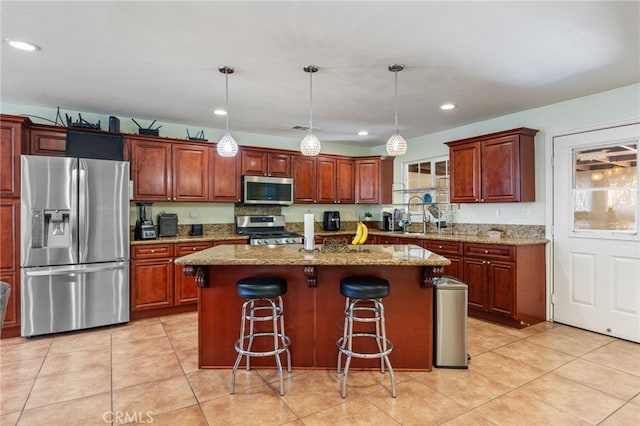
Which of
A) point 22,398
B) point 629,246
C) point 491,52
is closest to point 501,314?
point 629,246

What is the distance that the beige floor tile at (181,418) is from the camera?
6.81 ft

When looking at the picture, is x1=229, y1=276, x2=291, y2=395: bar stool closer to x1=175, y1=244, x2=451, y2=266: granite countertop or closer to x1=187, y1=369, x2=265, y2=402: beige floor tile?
x1=187, y1=369, x2=265, y2=402: beige floor tile

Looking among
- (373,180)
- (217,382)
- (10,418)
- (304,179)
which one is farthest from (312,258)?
(373,180)

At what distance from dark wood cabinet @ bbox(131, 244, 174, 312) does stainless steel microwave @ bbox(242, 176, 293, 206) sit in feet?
4.36

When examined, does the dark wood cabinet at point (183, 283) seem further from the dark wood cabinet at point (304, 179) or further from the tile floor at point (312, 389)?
the dark wood cabinet at point (304, 179)

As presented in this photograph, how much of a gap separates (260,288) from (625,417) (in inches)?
95.4

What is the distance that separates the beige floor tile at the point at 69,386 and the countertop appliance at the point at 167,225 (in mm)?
2027

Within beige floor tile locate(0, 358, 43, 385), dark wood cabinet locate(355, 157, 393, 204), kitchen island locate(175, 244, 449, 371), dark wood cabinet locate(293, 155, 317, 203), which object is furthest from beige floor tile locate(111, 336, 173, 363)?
dark wood cabinet locate(355, 157, 393, 204)

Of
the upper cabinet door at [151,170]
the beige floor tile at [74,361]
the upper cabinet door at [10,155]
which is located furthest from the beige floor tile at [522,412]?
the upper cabinet door at [10,155]

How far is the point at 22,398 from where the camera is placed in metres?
2.36

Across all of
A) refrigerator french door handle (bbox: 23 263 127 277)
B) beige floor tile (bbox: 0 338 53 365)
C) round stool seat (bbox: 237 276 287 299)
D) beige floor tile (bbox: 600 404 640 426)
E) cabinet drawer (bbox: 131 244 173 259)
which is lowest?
→ beige floor tile (bbox: 600 404 640 426)

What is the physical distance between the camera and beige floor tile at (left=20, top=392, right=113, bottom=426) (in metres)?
2.10

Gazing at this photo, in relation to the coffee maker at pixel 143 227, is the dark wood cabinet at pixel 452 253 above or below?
below

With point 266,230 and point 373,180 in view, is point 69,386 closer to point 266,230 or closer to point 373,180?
point 266,230
